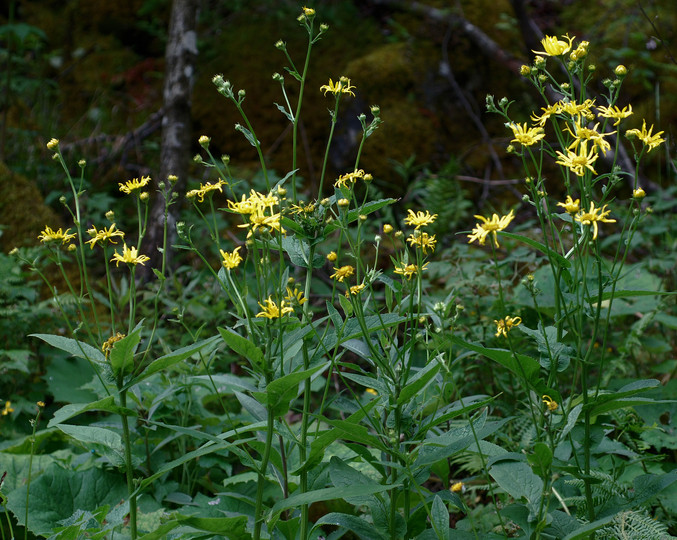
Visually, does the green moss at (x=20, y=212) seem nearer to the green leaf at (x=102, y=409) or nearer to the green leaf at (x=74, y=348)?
the green leaf at (x=74, y=348)

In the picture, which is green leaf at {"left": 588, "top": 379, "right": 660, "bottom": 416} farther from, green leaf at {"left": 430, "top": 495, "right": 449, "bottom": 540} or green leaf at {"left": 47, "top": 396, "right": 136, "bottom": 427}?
green leaf at {"left": 47, "top": 396, "right": 136, "bottom": 427}

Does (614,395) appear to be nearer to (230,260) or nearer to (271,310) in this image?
(271,310)

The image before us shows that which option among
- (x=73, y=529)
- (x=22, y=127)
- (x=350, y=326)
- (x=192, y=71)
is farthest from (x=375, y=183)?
(x=73, y=529)

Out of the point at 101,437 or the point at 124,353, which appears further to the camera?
the point at 101,437

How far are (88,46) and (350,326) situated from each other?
5690 millimetres

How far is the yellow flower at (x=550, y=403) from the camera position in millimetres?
1282

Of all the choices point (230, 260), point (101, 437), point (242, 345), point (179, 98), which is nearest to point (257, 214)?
point (230, 260)

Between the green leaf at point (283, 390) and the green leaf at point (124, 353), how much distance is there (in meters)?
0.27

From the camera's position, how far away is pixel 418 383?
133cm

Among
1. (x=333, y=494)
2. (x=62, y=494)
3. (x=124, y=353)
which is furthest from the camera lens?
(x=62, y=494)

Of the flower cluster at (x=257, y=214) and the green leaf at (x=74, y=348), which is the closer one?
the flower cluster at (x=257, y=214)

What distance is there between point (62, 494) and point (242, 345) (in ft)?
2.84

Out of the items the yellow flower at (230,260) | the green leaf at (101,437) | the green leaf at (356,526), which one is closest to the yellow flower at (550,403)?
the green leaf at (356,526)

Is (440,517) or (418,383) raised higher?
(418,383)
